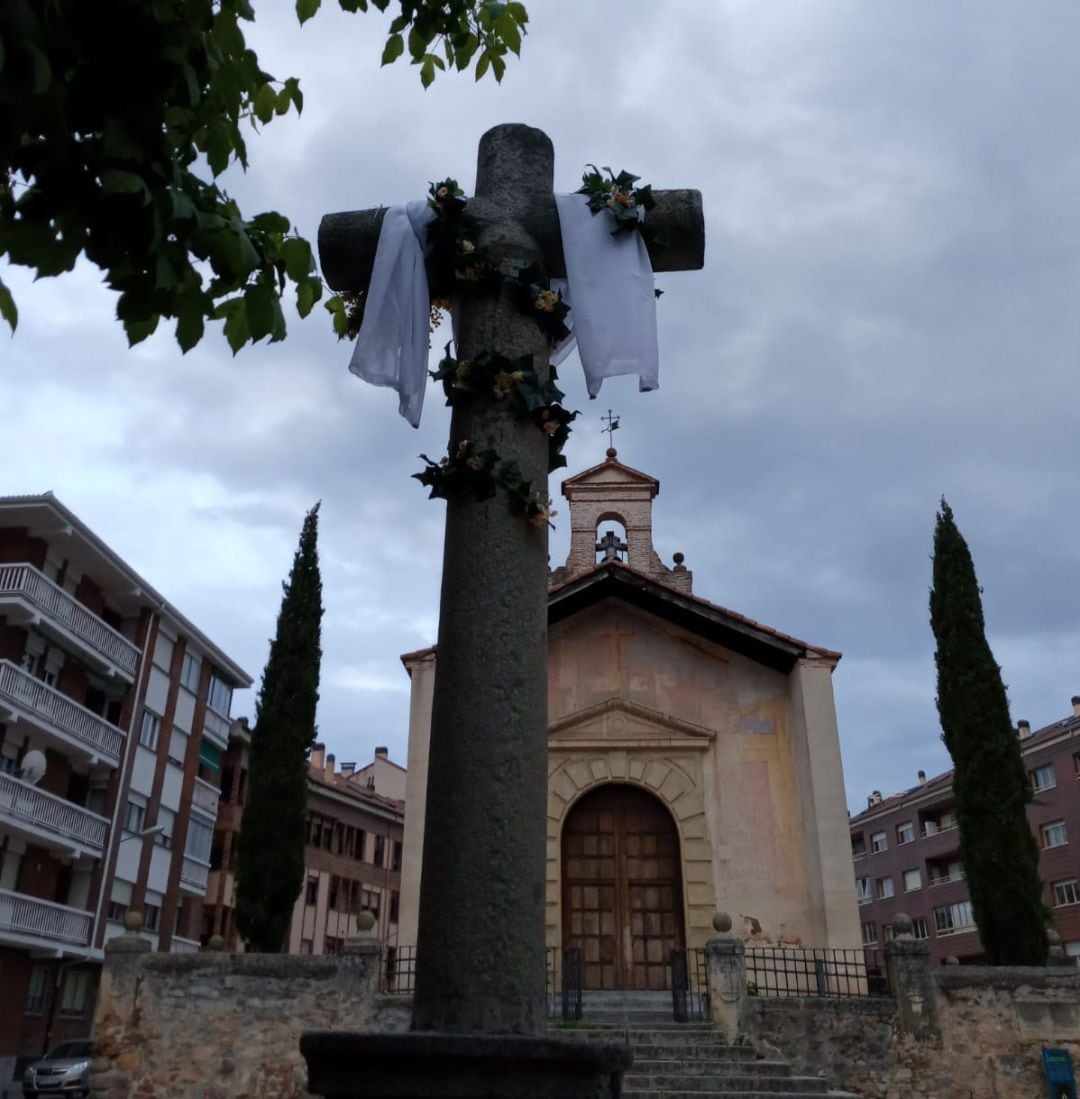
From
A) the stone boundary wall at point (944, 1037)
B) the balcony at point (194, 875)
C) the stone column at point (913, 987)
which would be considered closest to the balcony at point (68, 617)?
the balcony at point (194, 875)

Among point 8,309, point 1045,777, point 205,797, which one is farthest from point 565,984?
point 1045,777

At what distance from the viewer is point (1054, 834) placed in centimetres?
3791

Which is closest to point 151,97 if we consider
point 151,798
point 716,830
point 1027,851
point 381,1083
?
point 381,1083

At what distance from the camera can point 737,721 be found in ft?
50.6

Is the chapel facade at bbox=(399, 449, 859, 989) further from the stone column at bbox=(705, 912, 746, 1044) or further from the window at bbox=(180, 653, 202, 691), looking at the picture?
the window at bbox=(180, 653, 202, 691)

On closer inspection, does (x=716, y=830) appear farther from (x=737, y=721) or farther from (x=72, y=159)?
(x=72, y=159)

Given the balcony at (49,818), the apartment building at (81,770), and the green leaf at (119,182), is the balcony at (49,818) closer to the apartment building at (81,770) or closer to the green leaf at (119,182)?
the apartment building at (81,770)

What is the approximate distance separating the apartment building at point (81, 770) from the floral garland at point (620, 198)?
2286 centimetres

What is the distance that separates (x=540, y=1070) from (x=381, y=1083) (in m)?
0.39

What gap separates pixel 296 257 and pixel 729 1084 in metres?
8.88

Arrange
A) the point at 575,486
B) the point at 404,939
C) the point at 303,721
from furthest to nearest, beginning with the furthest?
1. the point at 575,486
2. the point at 303,721
3. the point at 404,939

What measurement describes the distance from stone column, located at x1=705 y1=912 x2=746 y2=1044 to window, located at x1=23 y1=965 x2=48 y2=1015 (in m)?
20.5

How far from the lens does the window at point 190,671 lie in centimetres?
3400

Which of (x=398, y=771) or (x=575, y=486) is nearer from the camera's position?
(x=575, y=486)
